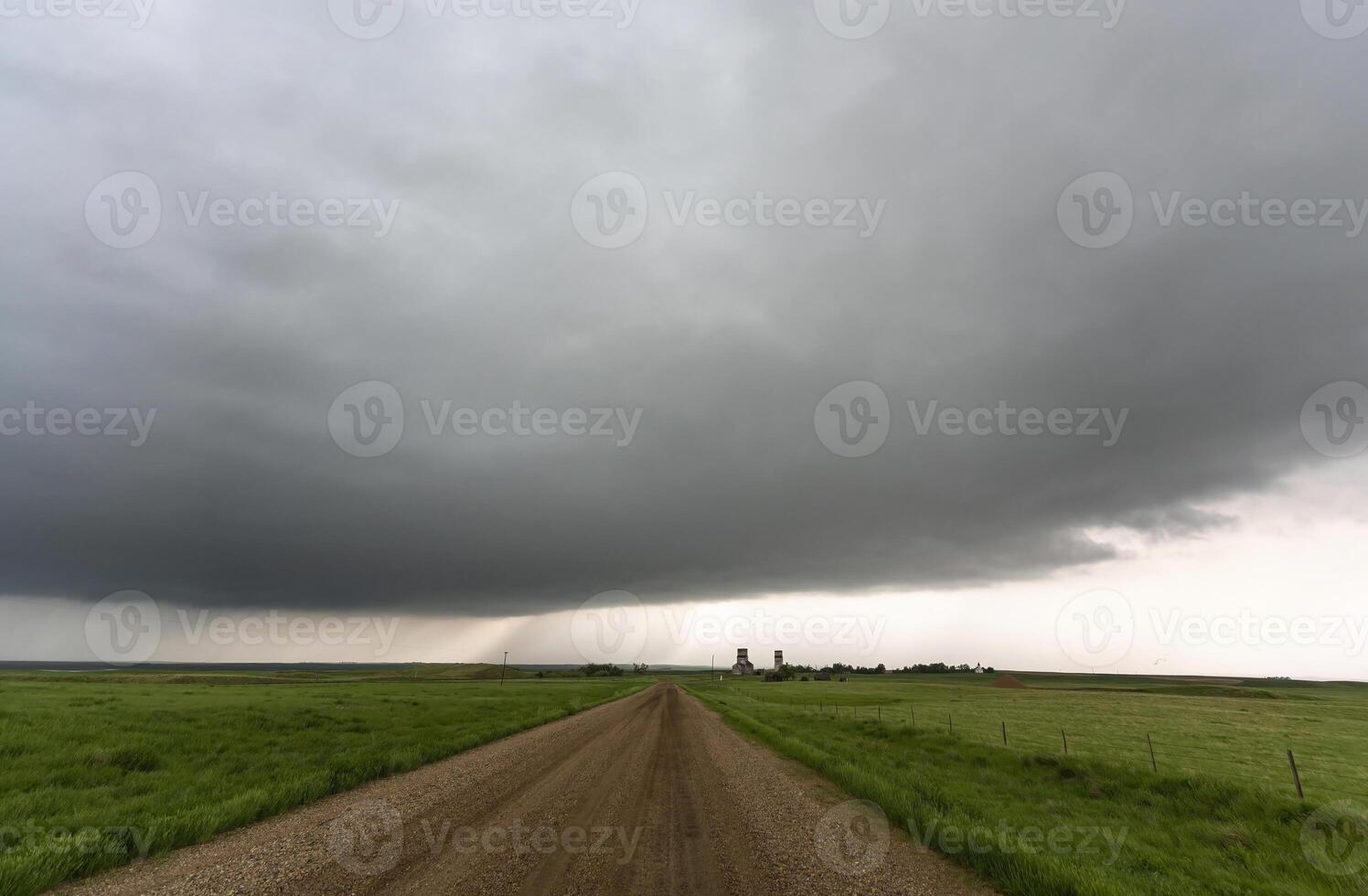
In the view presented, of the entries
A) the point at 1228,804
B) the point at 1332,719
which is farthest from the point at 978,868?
the point at 1332,719

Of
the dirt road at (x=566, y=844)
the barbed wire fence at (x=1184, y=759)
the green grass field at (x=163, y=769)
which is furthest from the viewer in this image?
the barbed wire fence at (x=1184, y=759)

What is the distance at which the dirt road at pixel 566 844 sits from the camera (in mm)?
9023

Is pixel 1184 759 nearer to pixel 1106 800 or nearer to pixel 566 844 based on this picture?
pixel 1106 800

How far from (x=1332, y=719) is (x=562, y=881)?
82.8 meters

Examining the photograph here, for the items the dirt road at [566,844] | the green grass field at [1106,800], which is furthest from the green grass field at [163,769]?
the green grass field at [1106,800]

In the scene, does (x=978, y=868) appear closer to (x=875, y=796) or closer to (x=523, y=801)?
(x=875, y=796)

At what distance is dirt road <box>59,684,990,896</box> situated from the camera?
29.6ft

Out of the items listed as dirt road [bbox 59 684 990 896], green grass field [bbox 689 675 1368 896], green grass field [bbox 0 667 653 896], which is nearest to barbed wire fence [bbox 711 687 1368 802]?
green grass field [bbox 689 675 1368 896]

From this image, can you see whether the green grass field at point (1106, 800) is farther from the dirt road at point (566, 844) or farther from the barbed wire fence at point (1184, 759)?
the dirt road at point (566, 844)

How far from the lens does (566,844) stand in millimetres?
10953

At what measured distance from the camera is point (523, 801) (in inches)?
566

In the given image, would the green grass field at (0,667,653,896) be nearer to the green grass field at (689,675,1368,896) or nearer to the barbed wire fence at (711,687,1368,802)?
the green grass field at (689,675,1368,896)

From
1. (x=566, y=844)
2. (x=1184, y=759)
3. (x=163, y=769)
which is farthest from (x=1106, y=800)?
(x=163, y=769)

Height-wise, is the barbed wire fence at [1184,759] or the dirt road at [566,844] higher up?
the dirt road at [566,844]
